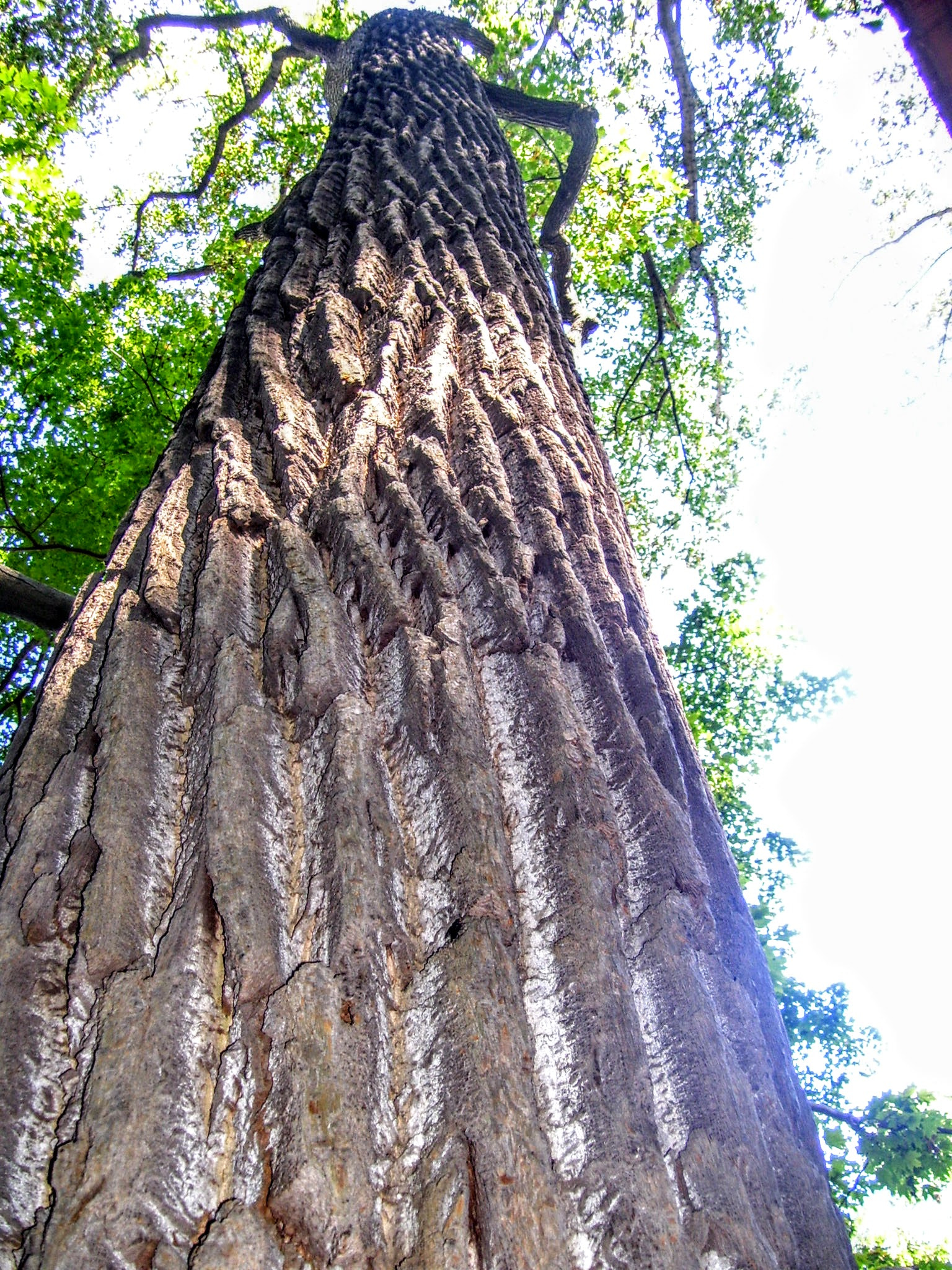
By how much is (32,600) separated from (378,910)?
9.21 feet

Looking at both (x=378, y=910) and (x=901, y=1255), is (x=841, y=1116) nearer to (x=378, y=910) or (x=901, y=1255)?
(x=378, y=910)

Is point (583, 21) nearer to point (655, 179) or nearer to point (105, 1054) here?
point (655, 179)

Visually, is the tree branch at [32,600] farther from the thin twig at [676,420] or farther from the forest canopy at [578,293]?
the thin twig at [676,420]

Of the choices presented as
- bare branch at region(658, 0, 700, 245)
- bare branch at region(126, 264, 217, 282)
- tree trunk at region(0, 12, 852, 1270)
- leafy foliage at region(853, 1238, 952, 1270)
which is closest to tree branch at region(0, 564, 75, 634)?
tree trunk at region(0, 12, 852, 1270)

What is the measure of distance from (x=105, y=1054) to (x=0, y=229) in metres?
7.50

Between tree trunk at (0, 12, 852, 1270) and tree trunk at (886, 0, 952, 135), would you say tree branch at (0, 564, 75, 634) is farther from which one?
tree trunk at (886, 0, 952, 135)

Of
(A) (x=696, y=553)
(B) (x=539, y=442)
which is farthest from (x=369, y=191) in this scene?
(A) (x=696, y=553)

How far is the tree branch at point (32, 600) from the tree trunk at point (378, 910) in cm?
141

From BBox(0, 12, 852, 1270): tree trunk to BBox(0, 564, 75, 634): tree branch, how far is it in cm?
141

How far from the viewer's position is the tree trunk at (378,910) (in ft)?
2.96

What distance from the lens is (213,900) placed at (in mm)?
1116

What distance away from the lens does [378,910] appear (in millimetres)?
1108

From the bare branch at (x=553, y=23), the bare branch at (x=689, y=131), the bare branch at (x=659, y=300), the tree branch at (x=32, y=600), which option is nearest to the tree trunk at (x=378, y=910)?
the tree branch at (x=32, y=600)

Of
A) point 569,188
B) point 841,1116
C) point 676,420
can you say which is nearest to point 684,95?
point 676,420
